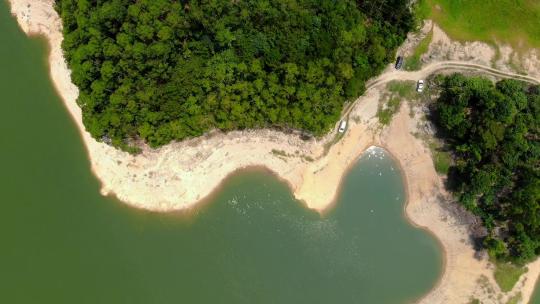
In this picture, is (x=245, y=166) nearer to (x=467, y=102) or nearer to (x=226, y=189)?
(x=226, y=189)

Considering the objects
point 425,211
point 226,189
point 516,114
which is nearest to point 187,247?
point 226,189

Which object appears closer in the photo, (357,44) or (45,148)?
(357,44)

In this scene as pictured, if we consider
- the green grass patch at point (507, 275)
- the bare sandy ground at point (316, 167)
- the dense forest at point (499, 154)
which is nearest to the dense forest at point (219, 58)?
the bare sandy ground at point (316, 167)

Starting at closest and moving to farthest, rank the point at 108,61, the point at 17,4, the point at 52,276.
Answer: the point at 108,61 → the point at 52,276 → the point at 17,4

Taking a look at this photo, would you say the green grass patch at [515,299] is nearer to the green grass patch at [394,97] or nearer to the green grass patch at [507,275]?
the green grass patch at [507,275]

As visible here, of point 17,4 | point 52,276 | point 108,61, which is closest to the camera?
point 108,61

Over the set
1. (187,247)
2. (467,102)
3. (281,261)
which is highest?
(467,102)

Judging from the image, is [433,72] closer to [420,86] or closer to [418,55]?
[420,86]

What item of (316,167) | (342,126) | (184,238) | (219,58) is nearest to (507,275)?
(316,167)
